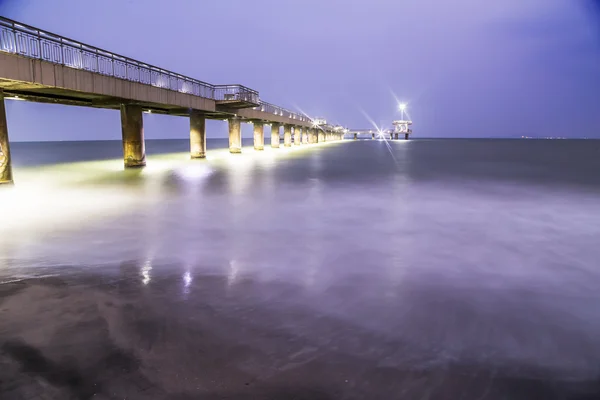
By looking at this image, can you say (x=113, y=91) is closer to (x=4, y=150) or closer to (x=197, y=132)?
(x=4, y=150)

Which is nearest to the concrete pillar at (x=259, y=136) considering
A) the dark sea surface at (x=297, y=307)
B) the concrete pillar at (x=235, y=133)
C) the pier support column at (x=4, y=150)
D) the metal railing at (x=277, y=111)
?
the metal railing at (x=277, y=111)

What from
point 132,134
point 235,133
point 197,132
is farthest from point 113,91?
point 235,133

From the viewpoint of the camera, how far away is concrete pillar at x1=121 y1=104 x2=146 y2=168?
1102 inches

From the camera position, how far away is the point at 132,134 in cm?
2861

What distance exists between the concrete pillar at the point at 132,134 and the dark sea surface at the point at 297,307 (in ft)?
59.6

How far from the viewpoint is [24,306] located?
5250 millimetres

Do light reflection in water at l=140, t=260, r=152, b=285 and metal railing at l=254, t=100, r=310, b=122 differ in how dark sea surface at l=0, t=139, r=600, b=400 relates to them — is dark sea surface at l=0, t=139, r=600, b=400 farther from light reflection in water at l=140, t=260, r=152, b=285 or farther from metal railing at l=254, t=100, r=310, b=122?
metal railing at l=254, t=100, r=310, b=122

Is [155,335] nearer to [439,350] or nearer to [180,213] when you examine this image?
[439,350]

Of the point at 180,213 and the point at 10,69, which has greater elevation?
the point at 10,69

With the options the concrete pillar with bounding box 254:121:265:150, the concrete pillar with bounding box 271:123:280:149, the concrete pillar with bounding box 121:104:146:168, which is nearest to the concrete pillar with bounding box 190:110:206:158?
the concrete pillar with bounding box 121:104:146:168

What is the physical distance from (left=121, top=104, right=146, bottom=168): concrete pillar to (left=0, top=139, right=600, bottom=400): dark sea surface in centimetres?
1816

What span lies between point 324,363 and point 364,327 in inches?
37.7

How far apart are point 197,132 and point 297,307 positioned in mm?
36931

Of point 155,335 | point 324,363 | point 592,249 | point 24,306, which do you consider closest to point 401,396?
point 324,363
